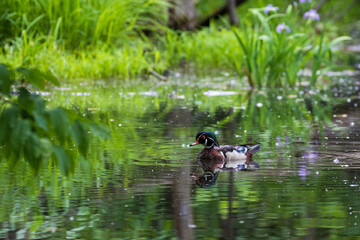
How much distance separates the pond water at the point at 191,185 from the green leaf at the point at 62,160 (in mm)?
216

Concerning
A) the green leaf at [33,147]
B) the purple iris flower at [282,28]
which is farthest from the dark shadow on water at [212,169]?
the purple iris flower at [282,28]

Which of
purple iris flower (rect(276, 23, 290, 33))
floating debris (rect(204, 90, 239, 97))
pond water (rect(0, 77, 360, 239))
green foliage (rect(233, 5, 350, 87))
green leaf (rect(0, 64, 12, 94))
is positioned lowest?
pond water (rect(0, 77, 360, 239))

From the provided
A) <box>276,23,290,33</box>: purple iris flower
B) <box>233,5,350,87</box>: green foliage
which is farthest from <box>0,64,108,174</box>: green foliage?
Result: <box>276,23,290,33</box>: purple iris flower

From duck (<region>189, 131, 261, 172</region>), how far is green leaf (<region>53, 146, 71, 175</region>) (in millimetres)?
2801

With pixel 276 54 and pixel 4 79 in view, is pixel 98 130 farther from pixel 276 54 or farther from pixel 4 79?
pixel 276 54

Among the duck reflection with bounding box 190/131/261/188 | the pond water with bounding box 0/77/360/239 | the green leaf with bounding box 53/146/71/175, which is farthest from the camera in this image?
the duck reflection with bounding box 190/131/261/188

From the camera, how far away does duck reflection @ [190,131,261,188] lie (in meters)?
6.32

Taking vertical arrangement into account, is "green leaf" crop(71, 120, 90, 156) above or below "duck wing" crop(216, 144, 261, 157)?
below

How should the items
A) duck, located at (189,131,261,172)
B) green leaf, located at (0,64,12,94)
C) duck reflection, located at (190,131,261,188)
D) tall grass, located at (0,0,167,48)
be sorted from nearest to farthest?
green leaf, located at (0,64,12,94), duck reflection, located at (190,131,261,188), duck, located at (189,131,261,172), tall grass, located at (0,0,167,48)

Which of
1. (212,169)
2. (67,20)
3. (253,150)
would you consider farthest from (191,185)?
(67,20)

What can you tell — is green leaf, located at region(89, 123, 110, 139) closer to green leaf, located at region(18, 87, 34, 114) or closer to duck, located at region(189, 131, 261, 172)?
green leaf, located at region(18, 87, 34, 114)

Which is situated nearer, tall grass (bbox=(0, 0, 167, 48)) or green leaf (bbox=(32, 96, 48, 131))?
green leaf (bbox=(32, 96, 48, 131))

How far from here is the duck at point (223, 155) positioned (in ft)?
21.2

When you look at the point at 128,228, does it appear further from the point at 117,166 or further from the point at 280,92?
the point at 280,92
